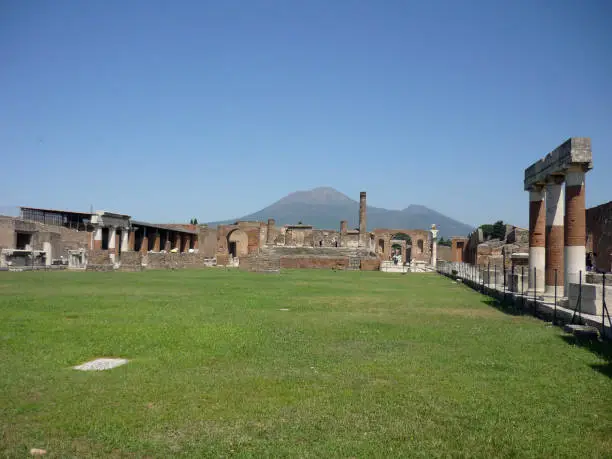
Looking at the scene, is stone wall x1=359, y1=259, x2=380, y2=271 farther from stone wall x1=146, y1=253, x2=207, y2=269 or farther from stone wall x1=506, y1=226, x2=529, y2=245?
stone wall x1=146, y1=253, x2=207, y2=269

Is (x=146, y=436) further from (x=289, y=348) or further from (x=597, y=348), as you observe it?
(x=597, y=348)

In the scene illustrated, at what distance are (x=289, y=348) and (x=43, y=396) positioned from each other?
369cm

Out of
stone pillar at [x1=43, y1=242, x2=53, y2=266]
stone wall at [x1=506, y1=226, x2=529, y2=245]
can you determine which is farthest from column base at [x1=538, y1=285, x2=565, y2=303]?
stone pillar at [x1=43, y1=242, x2=53, y2=266]

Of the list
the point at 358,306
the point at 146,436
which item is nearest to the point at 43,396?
the point at 146,436

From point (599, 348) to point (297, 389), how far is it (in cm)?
559

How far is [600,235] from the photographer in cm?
2878

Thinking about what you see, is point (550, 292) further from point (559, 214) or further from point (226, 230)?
point (226, 230)

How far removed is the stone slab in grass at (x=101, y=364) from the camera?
695 centimetres

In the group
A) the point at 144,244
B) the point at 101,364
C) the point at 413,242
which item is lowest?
the point at 101,364

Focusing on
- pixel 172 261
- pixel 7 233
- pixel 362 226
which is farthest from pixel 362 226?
pixel 7 233

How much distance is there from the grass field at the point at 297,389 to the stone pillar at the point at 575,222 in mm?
5013

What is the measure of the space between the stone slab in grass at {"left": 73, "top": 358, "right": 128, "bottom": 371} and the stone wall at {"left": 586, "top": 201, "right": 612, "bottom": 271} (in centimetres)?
2490

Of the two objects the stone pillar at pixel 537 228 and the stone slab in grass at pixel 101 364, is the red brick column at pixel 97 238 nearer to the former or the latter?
the stone pillar at pixel 537 228

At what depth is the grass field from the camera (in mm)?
4508
